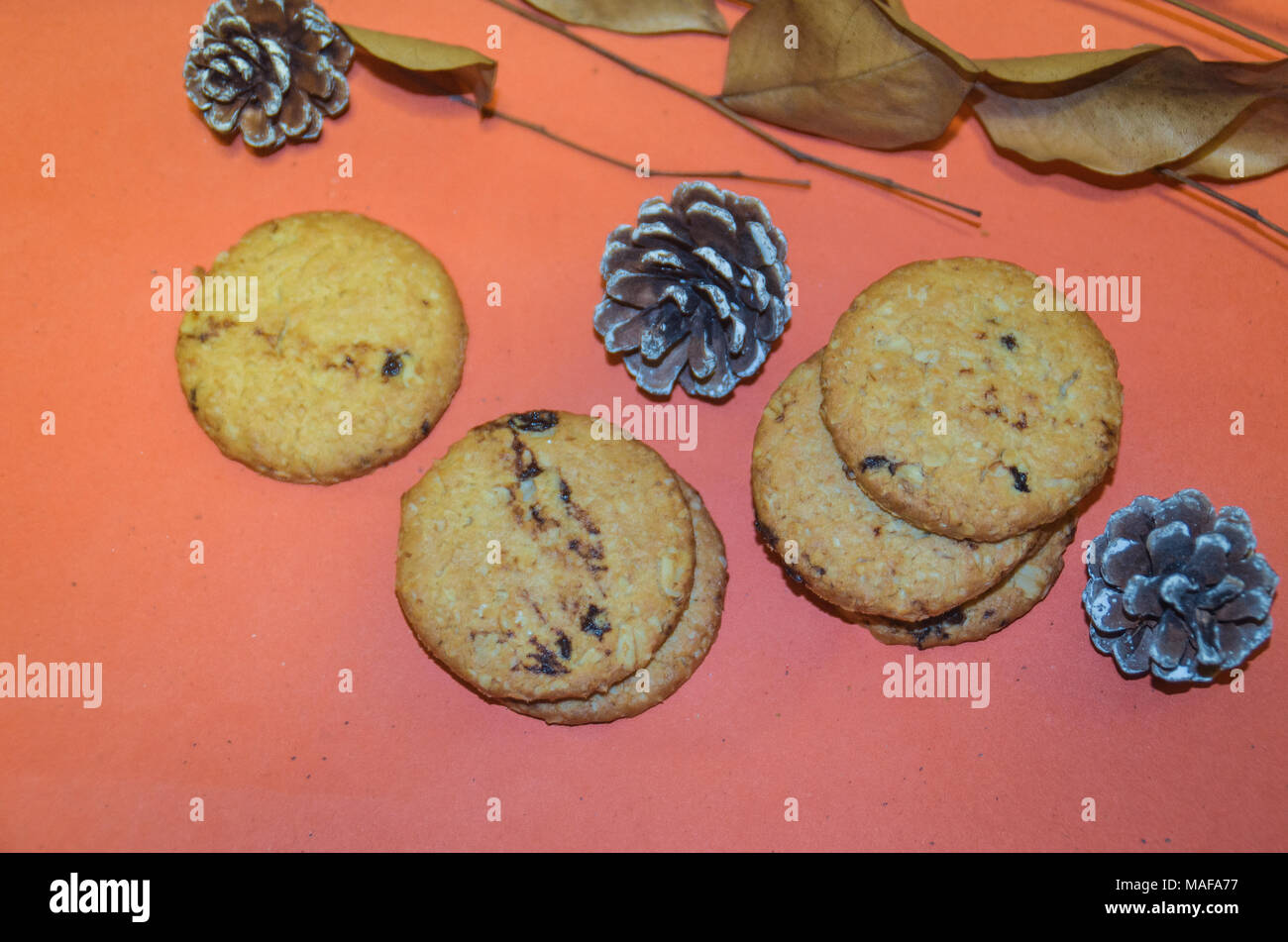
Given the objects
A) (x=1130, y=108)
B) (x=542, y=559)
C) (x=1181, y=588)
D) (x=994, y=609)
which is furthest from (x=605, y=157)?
(x=1181, y=588)

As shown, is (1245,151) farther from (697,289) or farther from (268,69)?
(268,69)

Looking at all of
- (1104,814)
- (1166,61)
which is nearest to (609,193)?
(1166,61)

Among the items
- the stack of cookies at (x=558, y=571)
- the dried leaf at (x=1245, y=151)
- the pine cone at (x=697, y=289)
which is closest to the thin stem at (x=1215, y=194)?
the dried leaf at (x=1245, y=151)

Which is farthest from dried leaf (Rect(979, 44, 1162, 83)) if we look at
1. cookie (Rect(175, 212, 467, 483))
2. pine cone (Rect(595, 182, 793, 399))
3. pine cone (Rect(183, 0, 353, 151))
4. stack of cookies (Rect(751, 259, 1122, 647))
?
pine cone (Rect(183, 0, 353, 151))

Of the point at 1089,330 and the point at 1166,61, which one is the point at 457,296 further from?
the point at 1166,61

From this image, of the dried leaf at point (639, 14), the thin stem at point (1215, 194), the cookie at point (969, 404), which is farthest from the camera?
the dried leaf at point (639, 14)

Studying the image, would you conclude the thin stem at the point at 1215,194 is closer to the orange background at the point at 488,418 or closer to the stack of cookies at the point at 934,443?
the orange background at the point at 488,418
